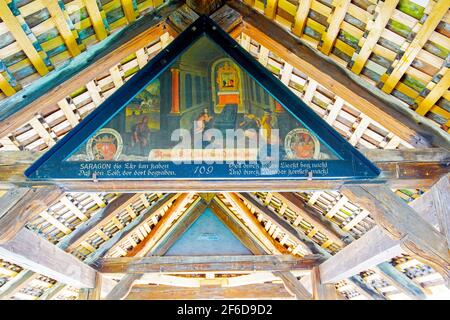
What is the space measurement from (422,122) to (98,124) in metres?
2.95

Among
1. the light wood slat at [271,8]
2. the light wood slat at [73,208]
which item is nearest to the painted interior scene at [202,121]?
the light wood slat at [271,8]

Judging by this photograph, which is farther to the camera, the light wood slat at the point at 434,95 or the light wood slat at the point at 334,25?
the light wood slat at the point at 334,25

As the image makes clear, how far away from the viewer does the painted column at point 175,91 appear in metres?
3.77

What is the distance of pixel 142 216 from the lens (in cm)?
790

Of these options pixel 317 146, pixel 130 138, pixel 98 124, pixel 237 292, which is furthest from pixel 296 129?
pixel 237 292

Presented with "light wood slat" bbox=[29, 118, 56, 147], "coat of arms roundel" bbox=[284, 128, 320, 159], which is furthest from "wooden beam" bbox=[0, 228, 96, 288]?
"coat of arms roundel" bbox=[284, 128, 320, 159]

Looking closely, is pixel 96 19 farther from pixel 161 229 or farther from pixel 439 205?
pixel 161 229

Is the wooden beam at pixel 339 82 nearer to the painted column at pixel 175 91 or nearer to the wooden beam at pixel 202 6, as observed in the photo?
the wooden beam at pixel 202 6

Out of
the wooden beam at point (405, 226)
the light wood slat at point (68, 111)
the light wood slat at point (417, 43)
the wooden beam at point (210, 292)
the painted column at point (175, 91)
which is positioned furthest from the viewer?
the wooden beam at point (210, 292)

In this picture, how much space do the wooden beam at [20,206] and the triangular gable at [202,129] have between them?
0.19 metres

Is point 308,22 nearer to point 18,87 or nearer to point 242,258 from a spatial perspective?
point 18,87

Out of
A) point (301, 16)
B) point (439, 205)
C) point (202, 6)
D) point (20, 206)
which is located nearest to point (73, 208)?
point (20, 206)

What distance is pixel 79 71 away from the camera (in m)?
3.83

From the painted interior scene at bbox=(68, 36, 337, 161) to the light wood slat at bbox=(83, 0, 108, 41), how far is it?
2.39ft
